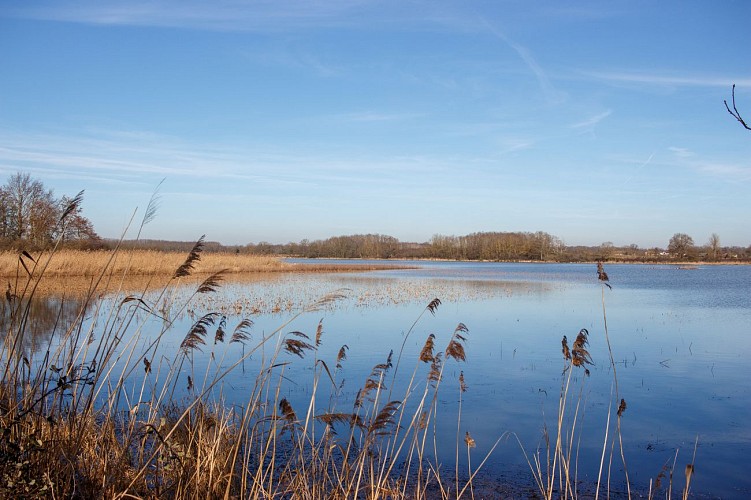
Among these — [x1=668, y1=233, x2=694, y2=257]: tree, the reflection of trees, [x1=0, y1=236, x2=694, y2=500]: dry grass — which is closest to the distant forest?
[x1=668, y1=233, x2=694, y2=257]: tree

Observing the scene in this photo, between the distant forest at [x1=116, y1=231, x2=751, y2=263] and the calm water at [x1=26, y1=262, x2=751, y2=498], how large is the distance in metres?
63.2

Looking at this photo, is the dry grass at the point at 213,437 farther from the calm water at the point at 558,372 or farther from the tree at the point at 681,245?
the tree at the point at 681,245

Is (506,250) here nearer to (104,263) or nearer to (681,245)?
(681,245)

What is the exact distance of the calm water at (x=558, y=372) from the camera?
209 inches

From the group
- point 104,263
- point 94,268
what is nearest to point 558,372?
point 104,263

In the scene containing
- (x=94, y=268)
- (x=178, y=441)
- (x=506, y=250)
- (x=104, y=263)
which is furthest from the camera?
(x=506, y=250)

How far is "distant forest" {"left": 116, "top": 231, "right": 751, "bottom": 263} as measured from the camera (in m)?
80.0

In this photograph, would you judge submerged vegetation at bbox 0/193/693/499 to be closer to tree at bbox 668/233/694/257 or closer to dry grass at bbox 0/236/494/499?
dry grass at bbox 0/236/494/499

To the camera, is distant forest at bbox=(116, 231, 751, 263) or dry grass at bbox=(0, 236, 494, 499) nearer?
dry grass at bbox=(0, 236, 494, 499)

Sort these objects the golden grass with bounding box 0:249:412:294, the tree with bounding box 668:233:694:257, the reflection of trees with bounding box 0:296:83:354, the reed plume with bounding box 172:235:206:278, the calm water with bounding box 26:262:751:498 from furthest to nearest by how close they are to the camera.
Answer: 1. the tree with bounding box 668:233:694:257
2. the golden grass with bounding box 0:249:412:294
3. the reflection of trees with bounding box 0:296:83:354
4. the calm water with bounding box 26:262:751:498
5. the reed plume with bounding box 172:235:206:278

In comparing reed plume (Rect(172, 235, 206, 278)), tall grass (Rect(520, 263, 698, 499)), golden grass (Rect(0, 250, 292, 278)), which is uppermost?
reed plume (Rect(172, 235, 206, 278))

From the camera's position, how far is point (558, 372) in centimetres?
859

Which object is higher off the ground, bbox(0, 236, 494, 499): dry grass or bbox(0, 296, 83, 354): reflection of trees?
bbox(0, 236, 494, 499): dry grass

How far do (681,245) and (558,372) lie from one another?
8347cm
